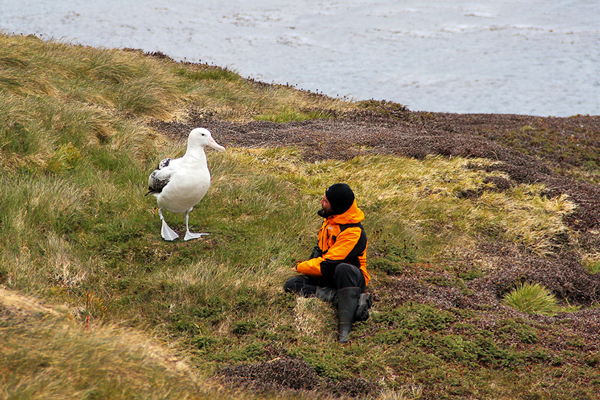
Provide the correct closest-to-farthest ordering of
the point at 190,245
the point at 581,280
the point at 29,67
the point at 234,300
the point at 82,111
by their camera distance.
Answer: the point at 234,300, the point at 190,245, the point at 581,280, the point at 82,111, the point at 29,67

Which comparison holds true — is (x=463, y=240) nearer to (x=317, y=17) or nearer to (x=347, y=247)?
(x=347, y=247)

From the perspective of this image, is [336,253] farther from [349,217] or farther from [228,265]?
[228,265]

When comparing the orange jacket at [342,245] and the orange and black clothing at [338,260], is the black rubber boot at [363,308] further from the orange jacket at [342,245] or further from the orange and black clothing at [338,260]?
the orange jacket at [342,245]

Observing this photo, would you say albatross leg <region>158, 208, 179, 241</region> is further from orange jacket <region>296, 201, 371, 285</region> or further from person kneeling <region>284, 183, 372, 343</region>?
orange jacket <region>296, 201, 371, 285</region>

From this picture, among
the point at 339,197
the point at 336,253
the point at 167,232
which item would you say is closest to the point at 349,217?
the point at 339,197

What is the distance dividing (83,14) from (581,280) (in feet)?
96.9

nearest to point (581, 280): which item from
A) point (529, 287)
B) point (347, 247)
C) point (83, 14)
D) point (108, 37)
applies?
point (529, 287)

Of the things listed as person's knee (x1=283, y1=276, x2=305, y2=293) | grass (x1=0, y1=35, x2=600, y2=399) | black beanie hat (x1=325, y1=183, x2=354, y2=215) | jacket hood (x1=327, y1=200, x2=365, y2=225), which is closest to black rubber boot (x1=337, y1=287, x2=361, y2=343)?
grass (x1=0, y1=35, x2=600, y2=399)

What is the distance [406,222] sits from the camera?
783 centimetres

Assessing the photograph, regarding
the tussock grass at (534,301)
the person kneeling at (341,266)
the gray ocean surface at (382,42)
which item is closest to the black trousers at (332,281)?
the person kneeling at (341,266)

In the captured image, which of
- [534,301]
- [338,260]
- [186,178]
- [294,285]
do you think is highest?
[186,178]

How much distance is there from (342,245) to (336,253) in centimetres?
11

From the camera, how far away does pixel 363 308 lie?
523cm

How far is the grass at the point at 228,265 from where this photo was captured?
339cm
